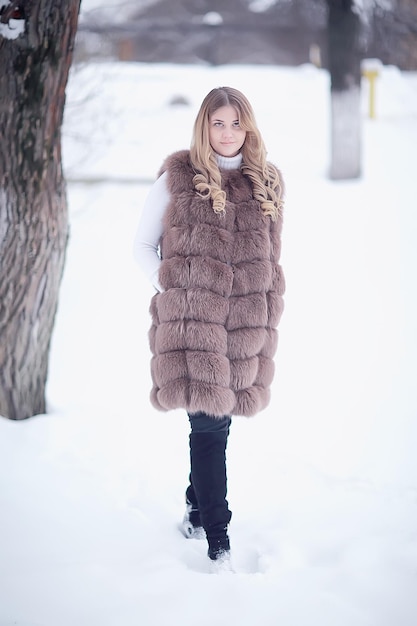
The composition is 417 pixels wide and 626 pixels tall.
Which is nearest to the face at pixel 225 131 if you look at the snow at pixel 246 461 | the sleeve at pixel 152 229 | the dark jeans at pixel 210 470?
the sleeve at pixel 152 229

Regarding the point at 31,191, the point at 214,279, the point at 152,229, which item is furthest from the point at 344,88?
the point at 214,279

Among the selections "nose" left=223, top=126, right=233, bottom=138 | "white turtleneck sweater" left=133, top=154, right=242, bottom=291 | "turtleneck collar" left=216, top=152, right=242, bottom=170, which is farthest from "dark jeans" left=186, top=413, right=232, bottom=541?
"nose" left=223, top=126, right=233, bottom=138

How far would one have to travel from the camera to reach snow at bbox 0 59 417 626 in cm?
238

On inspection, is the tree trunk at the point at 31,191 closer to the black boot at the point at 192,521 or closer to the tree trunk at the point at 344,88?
the black boot at the point at 192,521

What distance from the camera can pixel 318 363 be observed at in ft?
16.2

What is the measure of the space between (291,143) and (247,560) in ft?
31.8

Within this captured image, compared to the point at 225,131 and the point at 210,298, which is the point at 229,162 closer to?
the point at 225,131

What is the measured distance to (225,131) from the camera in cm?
250

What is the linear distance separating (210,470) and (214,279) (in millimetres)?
748

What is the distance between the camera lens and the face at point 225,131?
249 centimetres

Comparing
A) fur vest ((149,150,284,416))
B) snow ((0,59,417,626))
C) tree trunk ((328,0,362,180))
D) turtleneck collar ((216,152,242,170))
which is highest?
tree trunk ((328,0,362,180))

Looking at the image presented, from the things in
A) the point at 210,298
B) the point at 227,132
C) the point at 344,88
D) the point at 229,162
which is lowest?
the point at 210,298

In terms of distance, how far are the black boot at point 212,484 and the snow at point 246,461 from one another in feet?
0.50

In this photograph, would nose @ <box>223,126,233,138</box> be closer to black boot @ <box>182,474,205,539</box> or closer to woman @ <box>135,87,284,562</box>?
woman @ <box>135,87,284,562</box>
